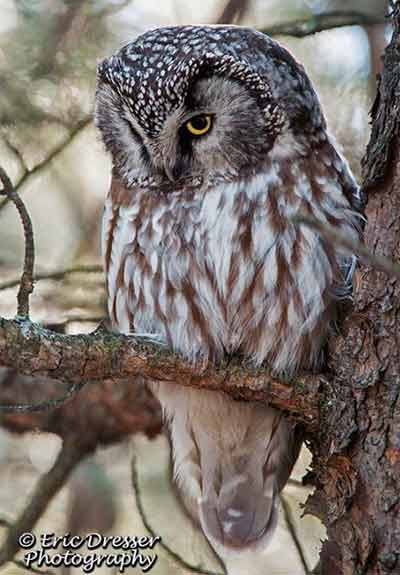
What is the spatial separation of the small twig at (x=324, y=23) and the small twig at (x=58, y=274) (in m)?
0.90

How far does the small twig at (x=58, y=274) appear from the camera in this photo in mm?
2980

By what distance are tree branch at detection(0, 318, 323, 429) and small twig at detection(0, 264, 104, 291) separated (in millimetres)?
740

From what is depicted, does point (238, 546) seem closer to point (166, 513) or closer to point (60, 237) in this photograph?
point (166, 513)

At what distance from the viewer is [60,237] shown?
3301mm

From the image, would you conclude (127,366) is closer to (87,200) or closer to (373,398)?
(373,398)

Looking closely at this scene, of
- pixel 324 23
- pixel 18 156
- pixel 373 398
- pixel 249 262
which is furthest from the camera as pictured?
pixel 324 23

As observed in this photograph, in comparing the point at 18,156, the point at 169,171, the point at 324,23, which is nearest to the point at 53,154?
the point at 18,156

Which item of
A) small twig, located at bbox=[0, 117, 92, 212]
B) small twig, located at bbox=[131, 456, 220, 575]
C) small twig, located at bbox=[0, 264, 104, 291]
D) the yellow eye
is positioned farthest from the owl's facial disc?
small twig, located at bbox=[131, 456, 220, 575]

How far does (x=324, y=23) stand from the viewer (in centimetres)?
316

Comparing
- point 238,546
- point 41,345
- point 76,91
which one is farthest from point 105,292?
point 41,345

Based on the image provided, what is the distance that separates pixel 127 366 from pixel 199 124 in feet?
2.55

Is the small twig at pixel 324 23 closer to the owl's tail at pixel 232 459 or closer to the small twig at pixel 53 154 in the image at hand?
the small twig at pixel 53 154

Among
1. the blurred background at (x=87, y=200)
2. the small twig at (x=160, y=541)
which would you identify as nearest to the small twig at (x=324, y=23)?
the blurred background at (x=87, y=200)

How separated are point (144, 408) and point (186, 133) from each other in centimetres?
101
